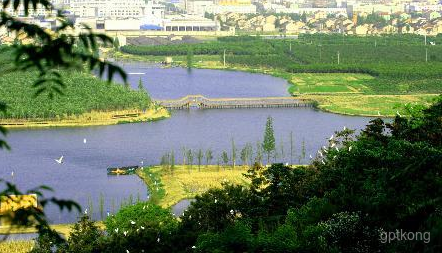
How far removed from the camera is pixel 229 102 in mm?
24531

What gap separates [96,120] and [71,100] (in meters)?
1.46

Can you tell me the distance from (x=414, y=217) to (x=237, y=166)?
9786mm

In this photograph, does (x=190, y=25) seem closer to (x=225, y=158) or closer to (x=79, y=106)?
(x=79, y=106)

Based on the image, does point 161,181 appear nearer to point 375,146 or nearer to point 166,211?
point 166,211

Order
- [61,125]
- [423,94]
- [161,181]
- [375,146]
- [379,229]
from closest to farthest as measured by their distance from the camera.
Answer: [379,229] < [375,146] < [161,181] < [61,125] < [423,94]

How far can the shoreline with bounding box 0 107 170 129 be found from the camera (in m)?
20.5

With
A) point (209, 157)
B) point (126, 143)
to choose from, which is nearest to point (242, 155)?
point (209, 157)

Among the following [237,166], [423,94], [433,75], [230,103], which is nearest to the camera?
[237,166]

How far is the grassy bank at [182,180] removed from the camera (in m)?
13.8

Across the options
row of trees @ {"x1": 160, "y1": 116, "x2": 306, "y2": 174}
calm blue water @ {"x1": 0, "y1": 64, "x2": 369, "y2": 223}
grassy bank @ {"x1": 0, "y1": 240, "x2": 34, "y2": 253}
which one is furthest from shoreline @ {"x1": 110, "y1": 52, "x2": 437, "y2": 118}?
grassy bank @ {"x1": 0, "y1": 240, "x2": 34, "y2": 253}

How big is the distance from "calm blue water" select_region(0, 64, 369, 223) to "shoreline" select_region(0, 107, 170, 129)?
1.11 feet

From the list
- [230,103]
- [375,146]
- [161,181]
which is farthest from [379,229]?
[230,103]

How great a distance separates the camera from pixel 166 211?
35.4 feet

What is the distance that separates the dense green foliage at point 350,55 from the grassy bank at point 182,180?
12204 mm
